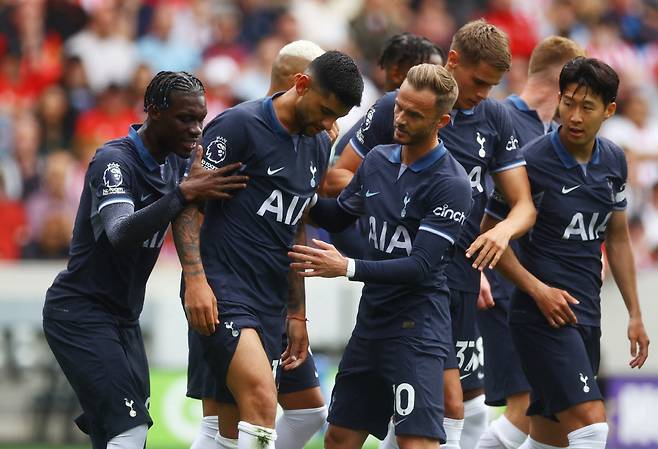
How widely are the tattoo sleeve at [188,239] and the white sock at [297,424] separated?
5.21 feet

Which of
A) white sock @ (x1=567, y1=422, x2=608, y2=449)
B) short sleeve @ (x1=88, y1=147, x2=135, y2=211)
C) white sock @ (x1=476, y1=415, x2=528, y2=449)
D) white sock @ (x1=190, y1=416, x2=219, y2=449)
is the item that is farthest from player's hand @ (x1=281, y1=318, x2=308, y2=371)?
white sock @ (x1=476, y1=415, x2=528, y2=449)

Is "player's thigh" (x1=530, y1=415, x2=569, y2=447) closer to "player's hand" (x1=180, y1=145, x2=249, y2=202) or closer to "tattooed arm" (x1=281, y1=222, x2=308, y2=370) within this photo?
"tattooed arm" (x1=281, y1=222, x2=308, y2=370)

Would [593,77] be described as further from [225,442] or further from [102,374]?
[102,374]

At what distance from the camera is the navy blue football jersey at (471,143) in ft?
25.4

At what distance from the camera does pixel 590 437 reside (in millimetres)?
7492

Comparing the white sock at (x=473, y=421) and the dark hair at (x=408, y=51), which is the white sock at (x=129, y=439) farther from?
the dark hair at (x=408, y=51)

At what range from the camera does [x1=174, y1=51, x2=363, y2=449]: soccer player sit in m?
6.62

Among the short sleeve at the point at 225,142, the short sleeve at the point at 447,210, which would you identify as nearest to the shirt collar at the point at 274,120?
the short sleeve at the point at 225,142

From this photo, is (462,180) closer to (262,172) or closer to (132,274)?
(262,172)

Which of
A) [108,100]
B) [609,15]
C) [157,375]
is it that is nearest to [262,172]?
[157,375]

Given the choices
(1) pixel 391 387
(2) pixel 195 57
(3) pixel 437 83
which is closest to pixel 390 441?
(1) pixel 391 387

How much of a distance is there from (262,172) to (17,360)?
21.0 feet

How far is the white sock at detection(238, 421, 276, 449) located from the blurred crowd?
23.6ft

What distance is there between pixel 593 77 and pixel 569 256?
1.03 meters
